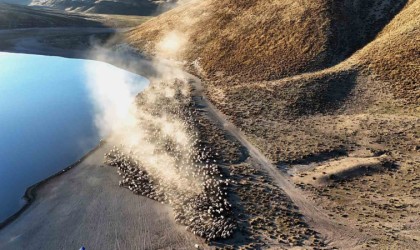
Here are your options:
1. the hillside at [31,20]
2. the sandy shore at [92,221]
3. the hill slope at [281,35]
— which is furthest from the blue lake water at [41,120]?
the hillside at [31,20]

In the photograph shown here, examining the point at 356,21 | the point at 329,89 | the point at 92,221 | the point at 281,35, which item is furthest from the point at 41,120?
the point at 356,21

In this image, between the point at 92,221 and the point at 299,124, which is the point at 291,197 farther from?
the point at 92,221

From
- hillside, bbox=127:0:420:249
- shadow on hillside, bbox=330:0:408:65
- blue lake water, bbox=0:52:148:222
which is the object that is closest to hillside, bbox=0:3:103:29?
blue lake water, bbox=0:52:148:222

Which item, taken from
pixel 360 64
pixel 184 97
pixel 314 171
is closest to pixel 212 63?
pixel 184 97

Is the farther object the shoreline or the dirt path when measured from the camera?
the shoreline

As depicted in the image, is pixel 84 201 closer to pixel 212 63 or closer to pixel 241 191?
pixel 241 191

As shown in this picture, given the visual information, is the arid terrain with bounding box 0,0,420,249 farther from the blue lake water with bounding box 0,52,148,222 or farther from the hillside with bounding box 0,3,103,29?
the hillside with bounding box 0,3,103,29

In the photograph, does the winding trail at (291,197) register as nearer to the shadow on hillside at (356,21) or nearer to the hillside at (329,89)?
the hillside at (329,89)
